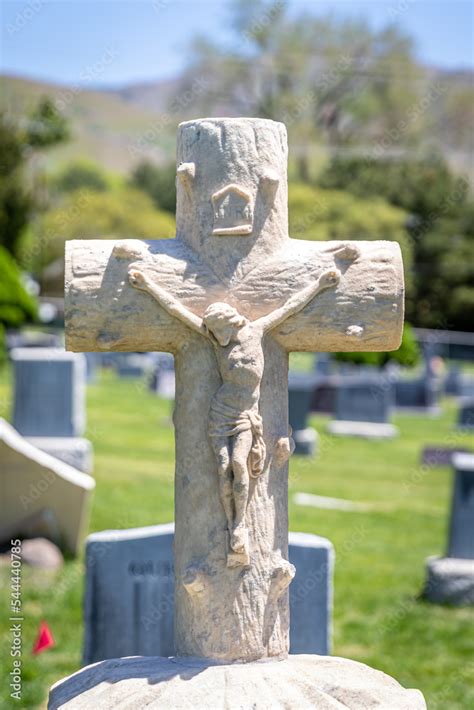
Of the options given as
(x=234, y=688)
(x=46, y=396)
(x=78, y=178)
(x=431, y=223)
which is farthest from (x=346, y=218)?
(x=78, y=178)

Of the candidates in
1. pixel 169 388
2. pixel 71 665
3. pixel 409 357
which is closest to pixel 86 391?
pixel 169 388

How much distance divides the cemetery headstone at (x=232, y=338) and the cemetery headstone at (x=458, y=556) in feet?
17.5

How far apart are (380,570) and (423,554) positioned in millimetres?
976

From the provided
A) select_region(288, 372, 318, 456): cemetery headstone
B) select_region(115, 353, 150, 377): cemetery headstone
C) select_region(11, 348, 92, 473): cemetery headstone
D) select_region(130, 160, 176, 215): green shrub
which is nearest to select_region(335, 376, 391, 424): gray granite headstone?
select_region(288, 372, 318, 456): cemetery headstone

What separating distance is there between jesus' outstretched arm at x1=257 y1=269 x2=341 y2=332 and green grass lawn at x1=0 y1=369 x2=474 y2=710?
3613mm

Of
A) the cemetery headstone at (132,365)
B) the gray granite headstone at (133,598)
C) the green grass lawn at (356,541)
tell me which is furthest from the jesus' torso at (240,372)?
the cemetery headstone at (132,365)

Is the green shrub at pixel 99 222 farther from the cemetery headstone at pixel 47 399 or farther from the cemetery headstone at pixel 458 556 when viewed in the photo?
the cemetery headstone at pixel 458 556

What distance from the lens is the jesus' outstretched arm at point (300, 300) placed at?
12.0 ft

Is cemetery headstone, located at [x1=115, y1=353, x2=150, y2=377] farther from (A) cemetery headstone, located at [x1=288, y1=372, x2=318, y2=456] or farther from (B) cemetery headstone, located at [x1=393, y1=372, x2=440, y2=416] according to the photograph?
(A) cemetery headstone, located at [x1=288, y1=372, x2=318, y2=456]

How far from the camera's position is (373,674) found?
144 inches

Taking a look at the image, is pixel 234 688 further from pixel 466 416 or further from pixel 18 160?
pixel 18 160

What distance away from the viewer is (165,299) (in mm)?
3633

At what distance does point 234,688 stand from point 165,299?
1.27 metres

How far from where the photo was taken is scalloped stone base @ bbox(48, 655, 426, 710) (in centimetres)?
331
